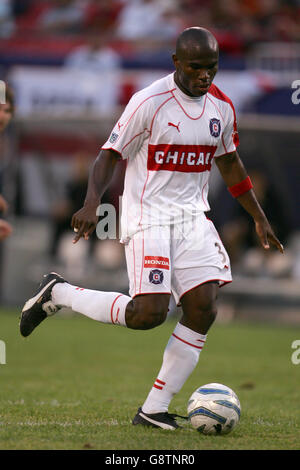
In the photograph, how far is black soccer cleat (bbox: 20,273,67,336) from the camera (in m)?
6.23

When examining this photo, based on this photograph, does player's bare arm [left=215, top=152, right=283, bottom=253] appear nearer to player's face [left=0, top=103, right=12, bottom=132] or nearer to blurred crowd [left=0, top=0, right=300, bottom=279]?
player's face [left=0, top=103, right=12, bottom=132]

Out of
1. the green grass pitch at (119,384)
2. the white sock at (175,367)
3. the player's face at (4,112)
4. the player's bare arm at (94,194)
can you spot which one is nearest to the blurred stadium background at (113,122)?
the green grass pitch at (119,384)

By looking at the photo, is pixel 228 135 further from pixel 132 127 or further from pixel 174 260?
pixel 174 260

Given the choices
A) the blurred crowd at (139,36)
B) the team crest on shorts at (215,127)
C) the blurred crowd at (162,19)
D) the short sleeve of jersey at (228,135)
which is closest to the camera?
the team crest on shorts at (215,127)

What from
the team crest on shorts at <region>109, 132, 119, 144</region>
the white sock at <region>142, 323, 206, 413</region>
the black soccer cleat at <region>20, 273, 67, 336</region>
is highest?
the team crest on shorts at <region>109, 132, 119, 144</region>

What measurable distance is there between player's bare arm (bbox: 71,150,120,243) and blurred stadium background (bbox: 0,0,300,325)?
8.47 meters

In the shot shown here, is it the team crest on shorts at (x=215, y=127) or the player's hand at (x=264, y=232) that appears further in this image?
the player's hand at (x=264, y=232)

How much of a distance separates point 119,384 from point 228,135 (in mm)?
3063

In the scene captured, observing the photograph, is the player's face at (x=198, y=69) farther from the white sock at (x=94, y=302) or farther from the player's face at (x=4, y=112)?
the player's face at (x=4, y=112)

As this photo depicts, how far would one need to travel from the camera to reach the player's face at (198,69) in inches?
221

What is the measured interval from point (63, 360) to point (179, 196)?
15.1ft

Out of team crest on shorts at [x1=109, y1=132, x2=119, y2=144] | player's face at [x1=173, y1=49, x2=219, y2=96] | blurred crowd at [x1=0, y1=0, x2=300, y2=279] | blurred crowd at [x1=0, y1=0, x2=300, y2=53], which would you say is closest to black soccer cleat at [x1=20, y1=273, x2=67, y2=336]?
team crest on shorts at [x1=109, y1=132, x2=119, y2=144]

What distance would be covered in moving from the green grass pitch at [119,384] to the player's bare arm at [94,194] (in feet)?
3.94

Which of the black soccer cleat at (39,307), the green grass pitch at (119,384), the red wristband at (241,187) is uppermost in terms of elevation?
the red wristband at (241,187)
